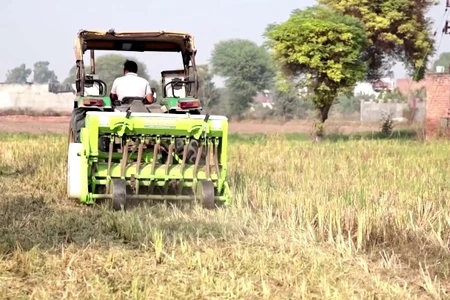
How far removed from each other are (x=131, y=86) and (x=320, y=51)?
1747cm

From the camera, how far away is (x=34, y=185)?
386 inches

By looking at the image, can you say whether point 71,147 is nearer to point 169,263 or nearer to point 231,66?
point 169,263

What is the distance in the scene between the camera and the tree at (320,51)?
83.5 feet

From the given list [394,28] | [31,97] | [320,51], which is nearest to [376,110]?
[31,97]

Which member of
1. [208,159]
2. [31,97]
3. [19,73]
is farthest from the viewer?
[19,73]

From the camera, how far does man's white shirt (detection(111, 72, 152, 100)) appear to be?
8.95m

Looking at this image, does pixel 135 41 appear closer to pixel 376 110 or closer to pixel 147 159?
pixel 147 159

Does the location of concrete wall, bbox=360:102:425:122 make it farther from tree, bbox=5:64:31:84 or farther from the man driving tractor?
tree, bbox=5:64:31:84

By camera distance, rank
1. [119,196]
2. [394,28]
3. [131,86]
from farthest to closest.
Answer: [394,28] → [131,86] → [119,196]

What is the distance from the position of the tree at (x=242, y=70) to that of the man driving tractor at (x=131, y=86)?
57.8m

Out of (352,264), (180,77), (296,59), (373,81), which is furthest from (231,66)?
(352,264)

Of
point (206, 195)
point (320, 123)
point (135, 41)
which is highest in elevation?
point (135, 41)

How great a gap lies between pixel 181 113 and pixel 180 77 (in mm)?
1145

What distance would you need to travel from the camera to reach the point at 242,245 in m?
5.72
